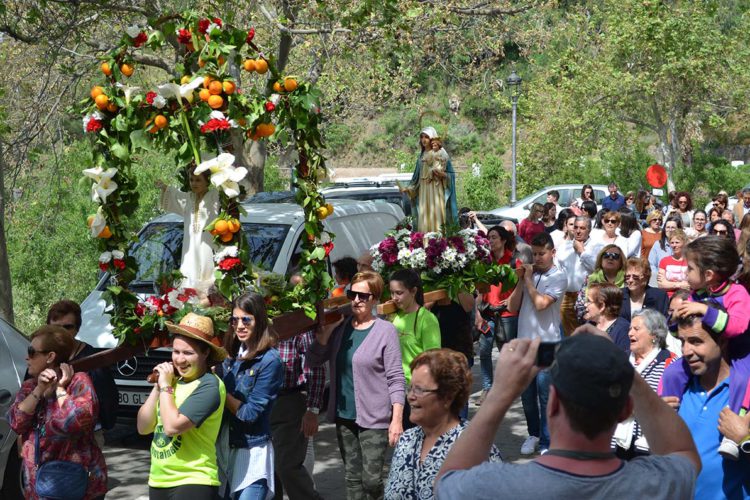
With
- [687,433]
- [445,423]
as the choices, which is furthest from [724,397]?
[687,433]

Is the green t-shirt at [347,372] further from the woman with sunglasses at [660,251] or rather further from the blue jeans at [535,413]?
the woman with sunglasses at [660,251]

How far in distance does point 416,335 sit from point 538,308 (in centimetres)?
211

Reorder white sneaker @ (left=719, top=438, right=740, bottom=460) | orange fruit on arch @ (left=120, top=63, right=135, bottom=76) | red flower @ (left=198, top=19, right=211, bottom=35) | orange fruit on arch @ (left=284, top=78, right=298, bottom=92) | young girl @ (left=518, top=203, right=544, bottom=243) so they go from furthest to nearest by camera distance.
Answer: young girl @ (left=518, top=203, right=544, bottom=243) → orange fruit on arch @ (left=284, top=78, right=298, bottom=92) → red flower @ (left=198, top=19, right=211, bottom=35) → orange fruit on arch @ (left=120, top=63, right=135, bottom=76) → white sneaker @ (left=719, top=438, right=740, bottom=460)

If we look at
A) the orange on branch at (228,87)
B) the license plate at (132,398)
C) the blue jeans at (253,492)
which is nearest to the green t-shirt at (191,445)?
the blue jeans at (253,492)

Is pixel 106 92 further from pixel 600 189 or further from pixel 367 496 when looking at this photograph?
pixel 600 189

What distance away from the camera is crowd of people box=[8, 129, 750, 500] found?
274cm

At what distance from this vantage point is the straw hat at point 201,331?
570 centimetres

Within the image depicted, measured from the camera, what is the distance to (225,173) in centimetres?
667

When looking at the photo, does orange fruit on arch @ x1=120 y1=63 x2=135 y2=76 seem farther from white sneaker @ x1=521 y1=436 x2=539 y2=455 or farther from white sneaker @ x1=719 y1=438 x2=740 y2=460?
white sneaker @ x1=521 y1=436 x2=539 y2=455

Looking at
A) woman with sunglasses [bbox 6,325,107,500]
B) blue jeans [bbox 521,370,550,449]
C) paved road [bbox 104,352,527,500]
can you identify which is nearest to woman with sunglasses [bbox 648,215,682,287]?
paved road [bbox 104,352,527,500]

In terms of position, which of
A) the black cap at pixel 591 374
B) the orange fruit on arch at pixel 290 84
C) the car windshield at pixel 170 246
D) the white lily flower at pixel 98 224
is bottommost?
the car windshield at pixel 170 246

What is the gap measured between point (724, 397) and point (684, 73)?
2856 centimetres

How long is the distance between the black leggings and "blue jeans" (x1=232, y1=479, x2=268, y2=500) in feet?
1.23

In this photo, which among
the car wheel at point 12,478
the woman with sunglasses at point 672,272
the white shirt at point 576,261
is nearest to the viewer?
the car wheel at point 12,478
